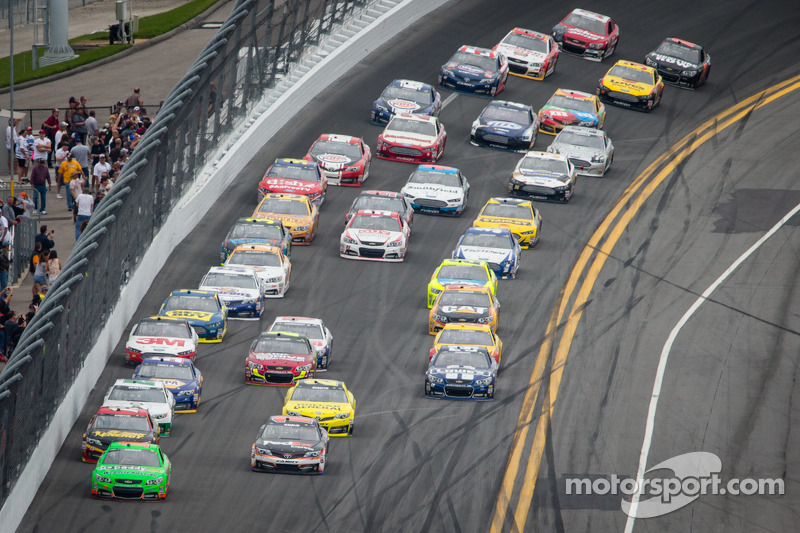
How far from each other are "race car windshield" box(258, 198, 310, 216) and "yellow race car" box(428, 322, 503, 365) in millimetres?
8224

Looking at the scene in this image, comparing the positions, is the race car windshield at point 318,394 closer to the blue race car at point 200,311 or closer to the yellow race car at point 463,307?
the blue race car at point 200,311

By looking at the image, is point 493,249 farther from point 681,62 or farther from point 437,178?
point 681,62

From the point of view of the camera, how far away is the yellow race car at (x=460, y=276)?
37.7m

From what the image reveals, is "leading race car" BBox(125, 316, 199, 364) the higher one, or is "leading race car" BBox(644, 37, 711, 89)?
"leading race car" BBox(644, 37, 711, 89)

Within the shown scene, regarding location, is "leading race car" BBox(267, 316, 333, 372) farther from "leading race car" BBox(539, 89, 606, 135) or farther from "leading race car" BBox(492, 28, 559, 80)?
"leading race car" BBox(492, 28, 559, 80)

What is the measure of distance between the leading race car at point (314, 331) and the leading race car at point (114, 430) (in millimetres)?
5278

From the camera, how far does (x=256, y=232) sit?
39.7m

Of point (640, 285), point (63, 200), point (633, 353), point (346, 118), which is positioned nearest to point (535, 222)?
point (640, 285)

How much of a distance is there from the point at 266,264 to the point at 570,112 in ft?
50.2

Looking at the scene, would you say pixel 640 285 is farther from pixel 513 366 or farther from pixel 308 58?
pixel 308 58

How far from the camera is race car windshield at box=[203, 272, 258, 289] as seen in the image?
37.1 meters

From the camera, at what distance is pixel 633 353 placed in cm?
3600

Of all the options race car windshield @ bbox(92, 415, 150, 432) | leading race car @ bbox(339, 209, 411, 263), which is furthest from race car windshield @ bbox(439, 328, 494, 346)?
race car windshield @ bbox(92, 415, 150, 432)

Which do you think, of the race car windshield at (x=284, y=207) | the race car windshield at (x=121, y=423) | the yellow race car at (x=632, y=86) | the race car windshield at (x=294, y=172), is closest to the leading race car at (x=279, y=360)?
the race car windshield at (x=121, y=423)
